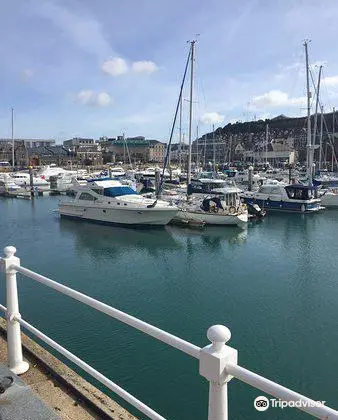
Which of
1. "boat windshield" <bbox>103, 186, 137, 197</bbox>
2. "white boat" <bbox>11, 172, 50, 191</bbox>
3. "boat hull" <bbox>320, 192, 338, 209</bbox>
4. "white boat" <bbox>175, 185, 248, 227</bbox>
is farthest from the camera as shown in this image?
"white boat" <bbox>11, 172, 50, 191</bbox>

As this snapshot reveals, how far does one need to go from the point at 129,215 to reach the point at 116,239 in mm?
3754

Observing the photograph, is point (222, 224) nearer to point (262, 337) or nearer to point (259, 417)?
point (262, 337)

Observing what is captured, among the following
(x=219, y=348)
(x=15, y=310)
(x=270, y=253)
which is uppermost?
(x=219, y=348)

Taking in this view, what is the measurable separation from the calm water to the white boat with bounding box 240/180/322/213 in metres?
8.83

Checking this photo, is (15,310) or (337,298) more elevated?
(15,310)

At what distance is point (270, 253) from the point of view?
999 inches

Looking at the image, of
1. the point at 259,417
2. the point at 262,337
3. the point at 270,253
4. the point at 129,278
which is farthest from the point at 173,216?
the point at 259,417

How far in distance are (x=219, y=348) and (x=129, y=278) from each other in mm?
17371

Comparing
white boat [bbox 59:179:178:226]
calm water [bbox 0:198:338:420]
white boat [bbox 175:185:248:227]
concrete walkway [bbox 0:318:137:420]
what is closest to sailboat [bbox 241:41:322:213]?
white boat [bbox 175:185:248:227]

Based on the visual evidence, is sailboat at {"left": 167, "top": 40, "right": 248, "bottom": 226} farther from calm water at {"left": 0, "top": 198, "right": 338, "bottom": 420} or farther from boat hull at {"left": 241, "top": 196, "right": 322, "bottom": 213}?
boat hull at {"left": 241, "top": 196, "right": 322, "bottom": 213}

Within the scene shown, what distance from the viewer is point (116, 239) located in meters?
29.3

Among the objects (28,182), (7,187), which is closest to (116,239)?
(7,187)

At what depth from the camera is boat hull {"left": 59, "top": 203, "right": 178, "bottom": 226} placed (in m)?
31.8

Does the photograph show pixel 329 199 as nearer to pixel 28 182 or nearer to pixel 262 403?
pixel 262 403
